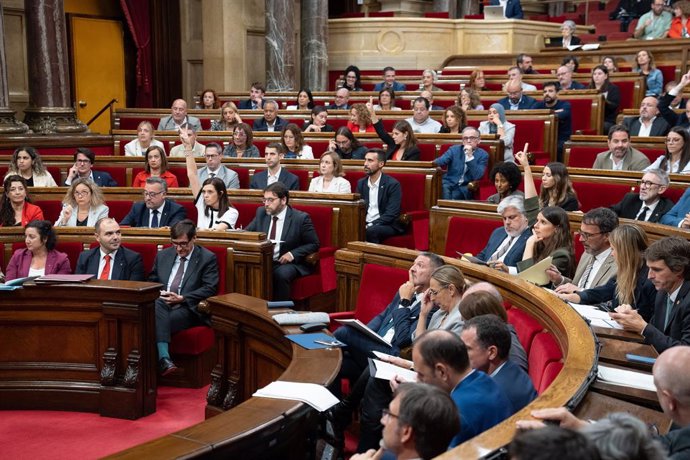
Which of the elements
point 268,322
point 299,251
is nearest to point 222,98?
point 299,251

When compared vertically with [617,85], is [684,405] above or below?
below

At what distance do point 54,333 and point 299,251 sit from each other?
5.13 ft

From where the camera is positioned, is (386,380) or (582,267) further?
(582,267)

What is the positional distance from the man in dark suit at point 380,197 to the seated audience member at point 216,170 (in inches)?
38.7

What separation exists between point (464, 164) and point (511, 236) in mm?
2166

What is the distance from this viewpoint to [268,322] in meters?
3.42

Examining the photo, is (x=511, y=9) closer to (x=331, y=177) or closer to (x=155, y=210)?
(x=331, y=177)

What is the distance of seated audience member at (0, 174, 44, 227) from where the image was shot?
5293 mm

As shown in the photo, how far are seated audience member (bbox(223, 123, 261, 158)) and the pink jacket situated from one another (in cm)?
241

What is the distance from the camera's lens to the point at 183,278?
14.6ft

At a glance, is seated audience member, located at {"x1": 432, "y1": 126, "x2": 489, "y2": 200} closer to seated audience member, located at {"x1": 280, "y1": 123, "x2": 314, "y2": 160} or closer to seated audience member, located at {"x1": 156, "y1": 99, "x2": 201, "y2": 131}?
seated audience member, located at {"x1": 280, "y1": 123, "x2": 314, "y2": 160}

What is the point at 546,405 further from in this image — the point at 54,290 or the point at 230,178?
the point at 230,178

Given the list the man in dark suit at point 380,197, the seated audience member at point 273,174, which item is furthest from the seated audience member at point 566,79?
the seated audience member at point 273,174

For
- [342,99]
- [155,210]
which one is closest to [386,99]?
[342,99]
